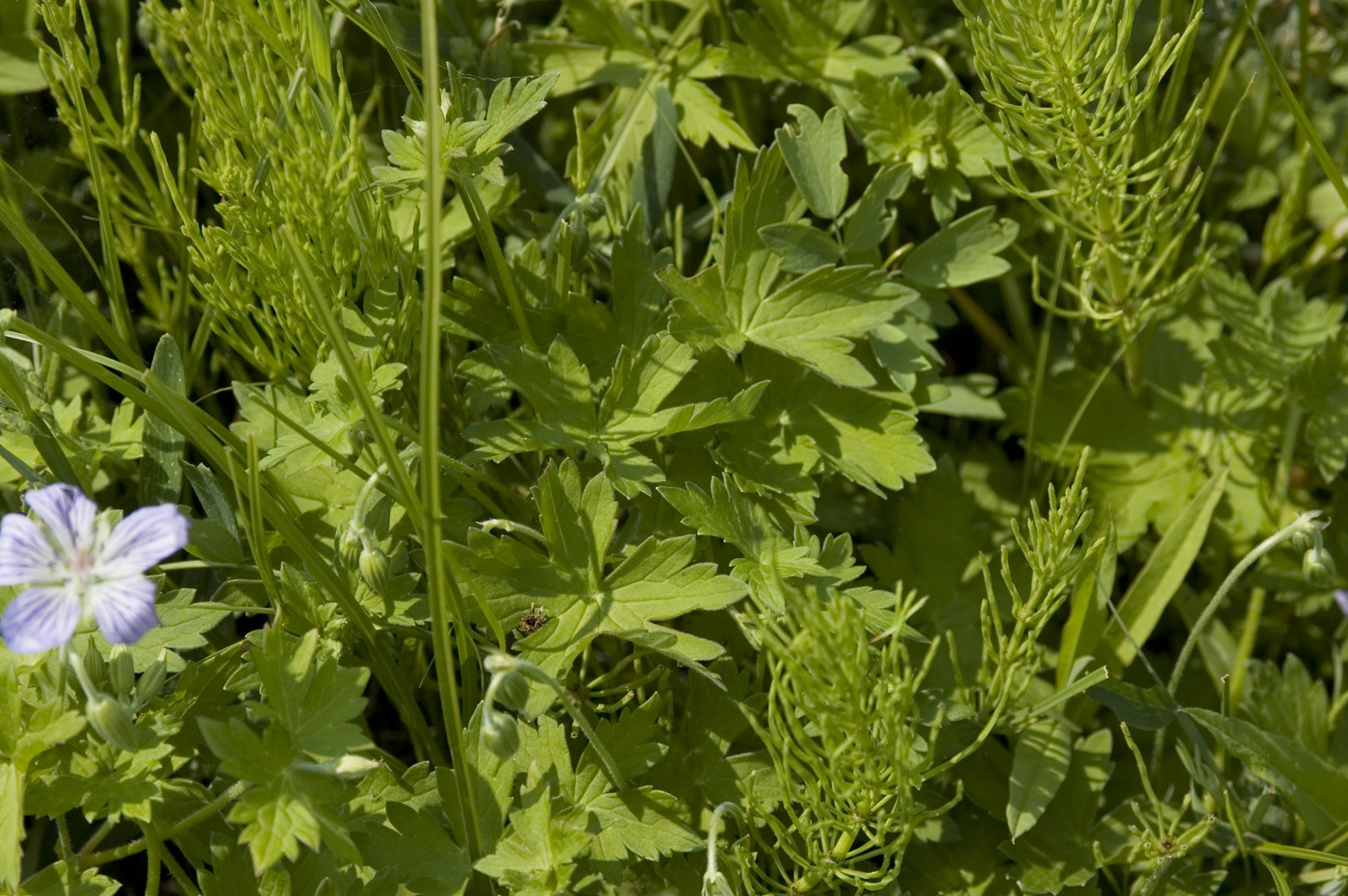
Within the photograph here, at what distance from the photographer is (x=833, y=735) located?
127cm

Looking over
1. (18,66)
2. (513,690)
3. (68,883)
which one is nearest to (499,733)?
(513,690)

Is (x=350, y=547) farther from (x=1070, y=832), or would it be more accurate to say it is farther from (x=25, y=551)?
(x=1070, y=832)

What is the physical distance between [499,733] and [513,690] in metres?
0.06

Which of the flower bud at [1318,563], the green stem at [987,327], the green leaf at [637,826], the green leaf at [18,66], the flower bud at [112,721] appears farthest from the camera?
the green stem at [987,327]

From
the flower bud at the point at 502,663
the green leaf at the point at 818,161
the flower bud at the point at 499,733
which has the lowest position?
the flower bud at the point at 499,733

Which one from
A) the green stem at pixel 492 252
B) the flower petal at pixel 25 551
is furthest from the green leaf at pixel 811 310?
the flower petal at pixel 25 551

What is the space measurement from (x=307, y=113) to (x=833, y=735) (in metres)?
1.08

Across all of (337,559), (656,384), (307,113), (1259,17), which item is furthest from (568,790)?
(1259,17)

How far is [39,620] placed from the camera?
3.71 feet

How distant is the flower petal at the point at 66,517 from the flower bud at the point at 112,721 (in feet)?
0.52

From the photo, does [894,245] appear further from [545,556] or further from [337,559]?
[337,559]

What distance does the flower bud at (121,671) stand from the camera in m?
1.30

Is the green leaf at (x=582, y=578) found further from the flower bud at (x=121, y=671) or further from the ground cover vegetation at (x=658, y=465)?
the flower bud at (x=121, y=671)

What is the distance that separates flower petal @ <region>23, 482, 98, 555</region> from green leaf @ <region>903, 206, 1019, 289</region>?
1.25m
